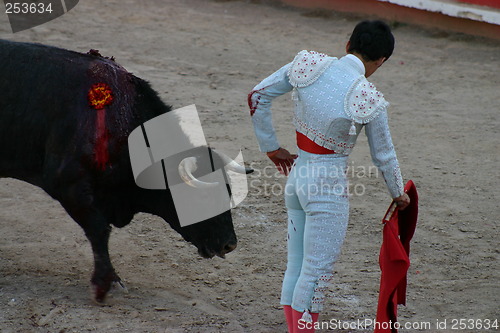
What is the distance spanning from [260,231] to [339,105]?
1.86 metres

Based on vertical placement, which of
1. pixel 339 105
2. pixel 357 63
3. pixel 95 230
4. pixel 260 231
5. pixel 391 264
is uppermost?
pixel 357 63

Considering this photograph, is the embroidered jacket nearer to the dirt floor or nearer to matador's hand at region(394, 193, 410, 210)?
matador's hand at region(394, 193, 410, 210)

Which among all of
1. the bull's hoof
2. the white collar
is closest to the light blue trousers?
the white collar

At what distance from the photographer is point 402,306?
3.71m

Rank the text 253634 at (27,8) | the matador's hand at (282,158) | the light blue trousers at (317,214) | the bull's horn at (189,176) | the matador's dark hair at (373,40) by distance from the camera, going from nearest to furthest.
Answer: the matador's dark hair at (373,40)
the light blue trousers at (317,214)
the matador's hand at (282,158)
the bull's horn at (189,176)
the text 253634 at (27,8)

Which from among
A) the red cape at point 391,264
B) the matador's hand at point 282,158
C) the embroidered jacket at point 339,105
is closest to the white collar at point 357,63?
the embroidered jacket at point 339,105

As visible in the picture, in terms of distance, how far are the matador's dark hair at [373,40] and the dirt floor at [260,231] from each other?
143cm

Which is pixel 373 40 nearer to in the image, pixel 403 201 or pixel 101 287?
pixel 403 201

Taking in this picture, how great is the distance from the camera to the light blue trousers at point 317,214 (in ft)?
9.43

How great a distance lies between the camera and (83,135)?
3.55 m

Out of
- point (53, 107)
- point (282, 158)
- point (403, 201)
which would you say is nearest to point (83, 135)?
point (53, 107)

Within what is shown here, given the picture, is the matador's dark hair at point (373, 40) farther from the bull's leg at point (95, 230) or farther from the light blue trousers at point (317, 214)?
the bull's leg at point (95, 230)

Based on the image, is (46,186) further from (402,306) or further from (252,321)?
(402,306)

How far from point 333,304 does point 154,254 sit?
3.59 ft
